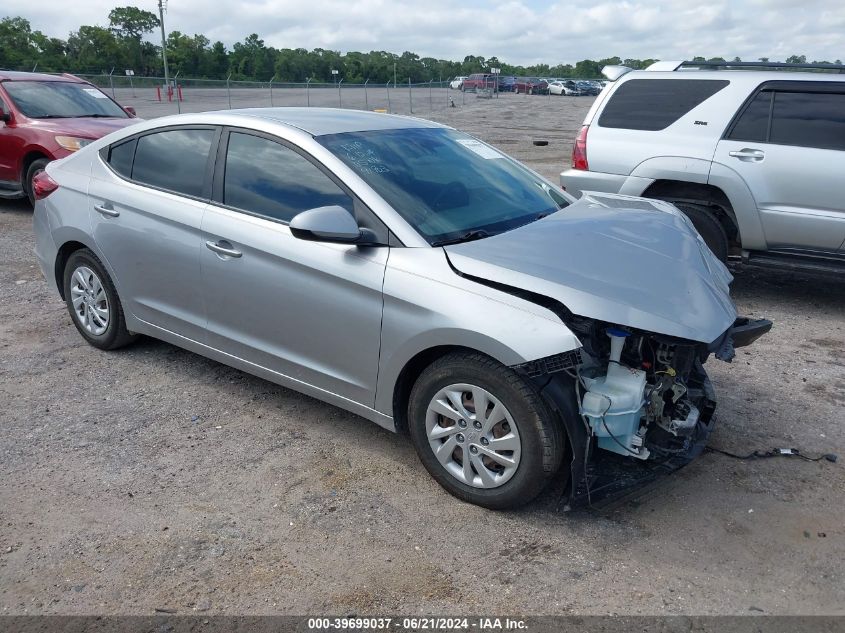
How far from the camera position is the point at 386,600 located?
112 inches

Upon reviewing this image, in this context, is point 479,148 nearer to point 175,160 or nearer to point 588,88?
point 175,160

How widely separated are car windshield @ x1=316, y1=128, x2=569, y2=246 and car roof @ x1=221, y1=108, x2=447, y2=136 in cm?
9

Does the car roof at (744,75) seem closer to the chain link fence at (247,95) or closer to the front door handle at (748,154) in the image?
the front door handle at (748,154)

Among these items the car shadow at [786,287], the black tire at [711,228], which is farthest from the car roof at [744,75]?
the car shadow at [786,287]

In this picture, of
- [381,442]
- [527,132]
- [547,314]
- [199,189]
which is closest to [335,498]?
[381,442]

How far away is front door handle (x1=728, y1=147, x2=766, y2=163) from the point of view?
6.20 m

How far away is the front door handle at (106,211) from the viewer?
4.67 m

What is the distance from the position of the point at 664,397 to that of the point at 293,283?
1904mm

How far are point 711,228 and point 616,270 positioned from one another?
140 inches

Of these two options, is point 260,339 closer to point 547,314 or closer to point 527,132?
point 547,314

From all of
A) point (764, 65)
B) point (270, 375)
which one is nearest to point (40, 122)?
point (270, 375)

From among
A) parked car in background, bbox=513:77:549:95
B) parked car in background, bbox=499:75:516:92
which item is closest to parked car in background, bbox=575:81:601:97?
parked car in background, bbox=513:77:549:95

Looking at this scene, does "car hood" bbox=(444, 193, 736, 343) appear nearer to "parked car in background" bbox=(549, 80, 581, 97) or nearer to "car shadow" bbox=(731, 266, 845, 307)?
"car shadow" bbox=(731, 266, 845, 307)

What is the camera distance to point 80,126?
9461mm
